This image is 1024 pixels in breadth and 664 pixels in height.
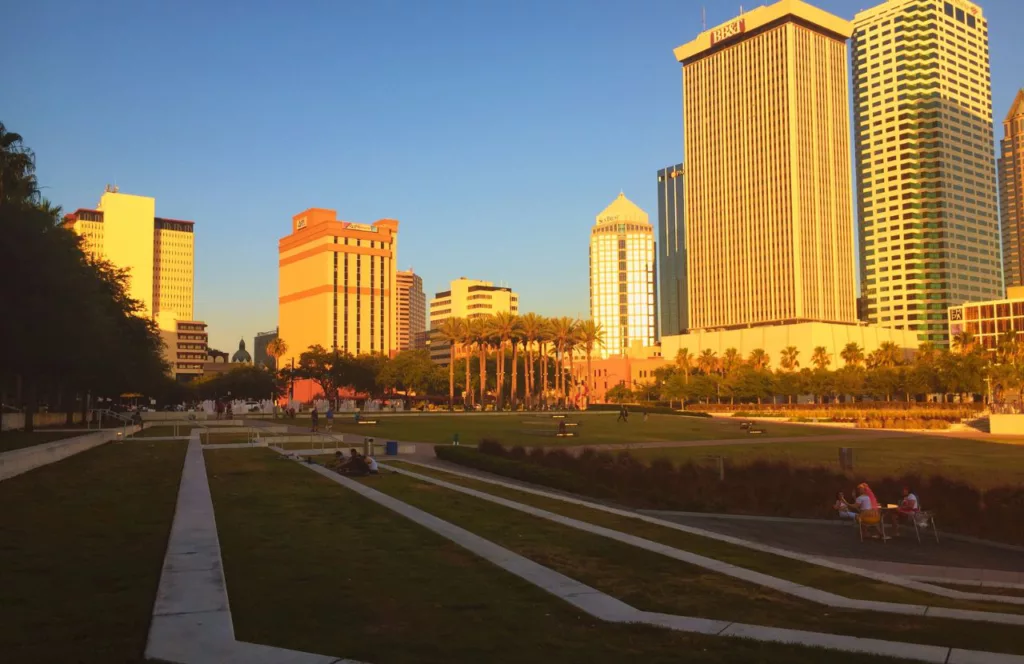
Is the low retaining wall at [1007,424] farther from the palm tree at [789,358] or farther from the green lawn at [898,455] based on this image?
the palm tree at [789,358]

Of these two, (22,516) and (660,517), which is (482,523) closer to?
(660,517)

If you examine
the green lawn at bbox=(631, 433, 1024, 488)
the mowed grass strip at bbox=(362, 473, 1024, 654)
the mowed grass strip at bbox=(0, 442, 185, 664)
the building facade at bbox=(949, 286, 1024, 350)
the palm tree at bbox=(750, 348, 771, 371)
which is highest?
the building facade at bbox=(949, 286, 1024, 350)

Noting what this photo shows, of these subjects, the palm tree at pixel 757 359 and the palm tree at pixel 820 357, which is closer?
the palm tree at pixel 757 359

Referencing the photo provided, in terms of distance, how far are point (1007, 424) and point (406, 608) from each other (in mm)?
71568

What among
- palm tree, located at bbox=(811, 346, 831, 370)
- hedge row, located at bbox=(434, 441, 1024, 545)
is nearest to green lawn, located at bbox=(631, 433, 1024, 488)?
hedge row, located at bbox=(434, 441, 1024, 545)

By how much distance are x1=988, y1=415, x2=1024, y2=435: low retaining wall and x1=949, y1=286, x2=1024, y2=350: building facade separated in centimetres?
12442

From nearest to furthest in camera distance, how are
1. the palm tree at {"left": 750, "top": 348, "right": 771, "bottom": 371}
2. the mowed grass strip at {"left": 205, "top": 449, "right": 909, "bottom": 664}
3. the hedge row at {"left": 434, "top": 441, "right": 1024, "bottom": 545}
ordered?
the mowed grass strip at {"left": 205, "top": 449, "right": 909, "bottom": 664}
the hedge row at {"left": 434, "top": 441, "right": 1024, "bottom": 545}
the palm tree at {"left": 750, "top": 348, "right": 771, "bottom": 371}

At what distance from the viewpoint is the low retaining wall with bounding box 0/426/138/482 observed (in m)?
23.1

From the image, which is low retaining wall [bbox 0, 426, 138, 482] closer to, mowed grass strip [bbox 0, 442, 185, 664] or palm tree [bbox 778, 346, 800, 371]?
mowed grass strip [bbox 0, 442, 185, 664]

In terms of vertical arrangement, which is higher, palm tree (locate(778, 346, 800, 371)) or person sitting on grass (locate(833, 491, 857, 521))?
palm tree (locate(778, 346, 800, 371))

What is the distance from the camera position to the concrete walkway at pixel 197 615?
7.36 metres

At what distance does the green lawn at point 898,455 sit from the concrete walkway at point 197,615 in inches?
831

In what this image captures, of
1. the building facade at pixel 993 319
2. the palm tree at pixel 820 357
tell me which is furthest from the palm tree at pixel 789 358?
the building facade at pixel 993 319

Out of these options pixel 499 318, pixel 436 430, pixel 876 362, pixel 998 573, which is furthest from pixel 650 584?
pixel 876 362
